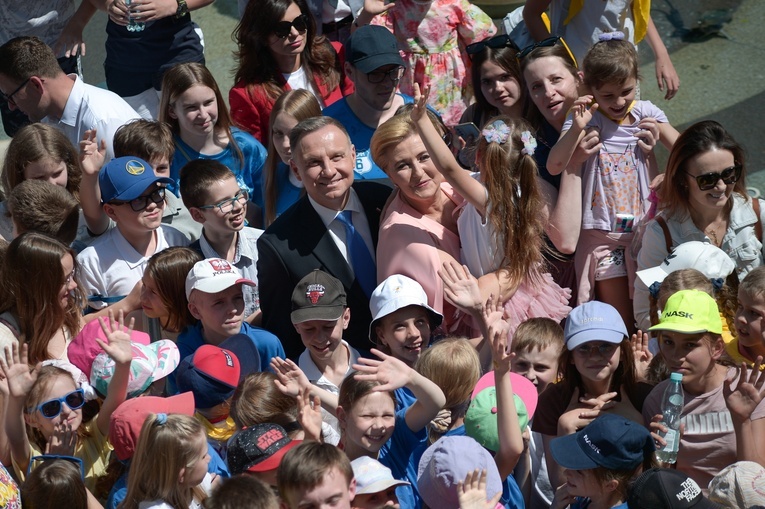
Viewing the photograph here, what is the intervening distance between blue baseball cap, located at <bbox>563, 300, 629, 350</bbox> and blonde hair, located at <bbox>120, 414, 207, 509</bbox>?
5.08 ft

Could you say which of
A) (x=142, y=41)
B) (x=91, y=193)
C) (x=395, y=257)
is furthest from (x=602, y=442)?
(x=142, y=41)

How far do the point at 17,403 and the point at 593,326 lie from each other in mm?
2217

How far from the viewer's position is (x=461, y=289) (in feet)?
14.9

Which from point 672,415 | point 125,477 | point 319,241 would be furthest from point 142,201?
point 672,415

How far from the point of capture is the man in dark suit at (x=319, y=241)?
483cm

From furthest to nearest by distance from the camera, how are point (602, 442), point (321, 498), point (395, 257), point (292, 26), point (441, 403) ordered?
point (292, 26)
point (395, 257)
point (441, 403)
point (602, 442)
point (321, 498)

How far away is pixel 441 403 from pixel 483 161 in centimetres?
129

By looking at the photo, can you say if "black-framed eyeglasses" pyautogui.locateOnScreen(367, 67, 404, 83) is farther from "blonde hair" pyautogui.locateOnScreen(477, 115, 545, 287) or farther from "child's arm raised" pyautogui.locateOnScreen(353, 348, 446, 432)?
"child's arm raised" pyautogui.locateOnScreen(353, 348, 446, 432)

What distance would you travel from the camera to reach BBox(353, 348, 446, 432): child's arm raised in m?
3.93

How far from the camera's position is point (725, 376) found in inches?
165

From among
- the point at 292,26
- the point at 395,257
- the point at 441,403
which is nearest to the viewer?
the point at 441,403

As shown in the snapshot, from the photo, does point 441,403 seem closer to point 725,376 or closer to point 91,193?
point 725,376

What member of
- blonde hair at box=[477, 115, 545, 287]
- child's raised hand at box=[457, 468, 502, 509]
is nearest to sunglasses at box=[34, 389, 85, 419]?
child's raised hand at box=[457, 468, 502, 509]

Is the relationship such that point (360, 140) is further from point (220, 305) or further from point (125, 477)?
point (125, 477)
